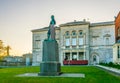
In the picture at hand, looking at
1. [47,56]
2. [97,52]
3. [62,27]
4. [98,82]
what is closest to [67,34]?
[62,27]

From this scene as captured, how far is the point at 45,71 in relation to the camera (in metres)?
14.2

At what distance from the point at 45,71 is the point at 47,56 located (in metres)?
0.97

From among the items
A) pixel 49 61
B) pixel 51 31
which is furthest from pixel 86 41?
pixel 49 61

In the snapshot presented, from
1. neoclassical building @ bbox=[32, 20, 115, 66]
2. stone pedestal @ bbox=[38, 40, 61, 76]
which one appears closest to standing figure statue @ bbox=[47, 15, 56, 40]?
stone pedestal @ bbox=[38, 40, 61, 76]

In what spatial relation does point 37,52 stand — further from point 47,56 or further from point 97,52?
point 47,56

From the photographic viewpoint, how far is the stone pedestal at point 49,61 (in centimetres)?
1423

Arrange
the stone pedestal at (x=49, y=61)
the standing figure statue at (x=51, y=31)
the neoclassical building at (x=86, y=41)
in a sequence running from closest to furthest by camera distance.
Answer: the stone pedestal at (x=49, y=61)
the standing figure statue at (x=51, y=31)
the neoclassical building at (x=86, y=41)

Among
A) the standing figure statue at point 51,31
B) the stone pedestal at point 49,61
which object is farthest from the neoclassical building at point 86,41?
the stone pedestal at point 49,61

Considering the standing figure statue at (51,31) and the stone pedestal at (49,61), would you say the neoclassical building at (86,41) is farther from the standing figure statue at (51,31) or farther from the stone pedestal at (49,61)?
the stone pedestal at (49,61)

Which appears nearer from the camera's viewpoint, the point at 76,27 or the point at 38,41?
the point at 76,27

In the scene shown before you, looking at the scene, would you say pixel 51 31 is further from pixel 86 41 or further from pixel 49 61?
pixel 86 41

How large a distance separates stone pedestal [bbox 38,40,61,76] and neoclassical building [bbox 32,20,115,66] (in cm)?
3704

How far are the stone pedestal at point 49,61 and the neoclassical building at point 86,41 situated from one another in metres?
37.0

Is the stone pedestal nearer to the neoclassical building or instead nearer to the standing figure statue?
the standing figure statue
